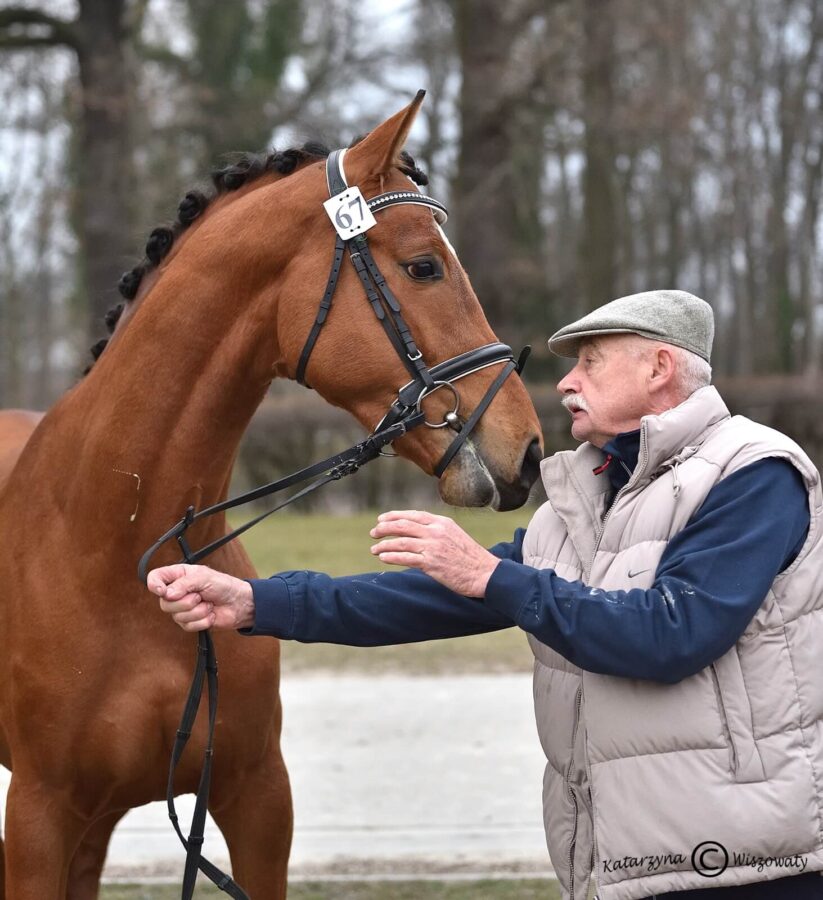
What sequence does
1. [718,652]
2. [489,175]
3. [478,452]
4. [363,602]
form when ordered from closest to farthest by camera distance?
1. [718,652]
2. [478,452]
3. [363,602]
4. [489,175]

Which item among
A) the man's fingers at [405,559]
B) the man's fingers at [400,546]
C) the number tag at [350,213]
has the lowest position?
the man's fingers at [405,559]

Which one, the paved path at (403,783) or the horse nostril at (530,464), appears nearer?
the horse nostril at (530,464)

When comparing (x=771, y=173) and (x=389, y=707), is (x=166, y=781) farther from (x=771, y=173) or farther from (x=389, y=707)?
(x=771, y=173)

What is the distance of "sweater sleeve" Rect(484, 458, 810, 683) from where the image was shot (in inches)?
81.0

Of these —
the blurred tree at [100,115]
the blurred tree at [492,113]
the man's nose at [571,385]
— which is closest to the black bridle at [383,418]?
the man's nose at [571,385]

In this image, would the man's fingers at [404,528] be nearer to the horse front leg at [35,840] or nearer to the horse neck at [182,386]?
the horse neck at [182,386]

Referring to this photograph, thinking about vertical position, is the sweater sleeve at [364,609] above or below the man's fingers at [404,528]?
below

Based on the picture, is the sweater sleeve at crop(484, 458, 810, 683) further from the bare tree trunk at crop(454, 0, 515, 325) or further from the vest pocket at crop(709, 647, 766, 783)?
the bare tree trunk at crop(454, 0, 515, 325)

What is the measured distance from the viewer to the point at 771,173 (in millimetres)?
24984

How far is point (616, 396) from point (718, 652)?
58 cm

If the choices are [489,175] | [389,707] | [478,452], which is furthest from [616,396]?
[489,175]

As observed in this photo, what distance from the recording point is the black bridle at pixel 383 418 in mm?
2357

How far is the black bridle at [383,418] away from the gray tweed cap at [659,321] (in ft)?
0.62

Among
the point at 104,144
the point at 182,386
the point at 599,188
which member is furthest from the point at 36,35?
the point at 182,386
